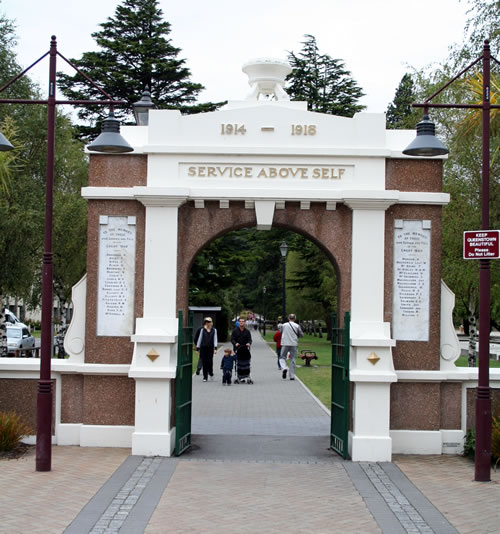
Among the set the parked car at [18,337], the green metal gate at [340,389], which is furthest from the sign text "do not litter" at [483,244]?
the parked car at [18,337]

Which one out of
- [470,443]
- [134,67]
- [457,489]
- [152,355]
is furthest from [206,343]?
[134,67]

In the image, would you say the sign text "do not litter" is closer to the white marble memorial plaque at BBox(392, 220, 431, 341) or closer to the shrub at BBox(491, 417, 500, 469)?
the white marble memorial plaque at BBox(392, 220, 431, 341)

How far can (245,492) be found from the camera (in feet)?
29.5

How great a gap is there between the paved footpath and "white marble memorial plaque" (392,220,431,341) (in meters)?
1.84

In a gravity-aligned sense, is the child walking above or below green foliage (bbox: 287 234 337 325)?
below

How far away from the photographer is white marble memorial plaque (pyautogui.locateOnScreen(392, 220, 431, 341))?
11555mm

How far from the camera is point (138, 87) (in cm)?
3884

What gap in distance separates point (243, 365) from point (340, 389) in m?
11.0

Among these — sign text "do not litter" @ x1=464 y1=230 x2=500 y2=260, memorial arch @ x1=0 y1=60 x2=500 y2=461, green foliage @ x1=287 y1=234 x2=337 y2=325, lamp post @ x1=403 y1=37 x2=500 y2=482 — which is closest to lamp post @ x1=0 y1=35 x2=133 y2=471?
memorial arch @ x1=0 y1=60 x2=500 y2=461

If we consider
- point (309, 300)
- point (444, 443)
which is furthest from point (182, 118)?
point (309, 300)

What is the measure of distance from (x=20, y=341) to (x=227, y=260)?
413 inches

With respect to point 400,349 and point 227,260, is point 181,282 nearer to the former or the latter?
point 400,349

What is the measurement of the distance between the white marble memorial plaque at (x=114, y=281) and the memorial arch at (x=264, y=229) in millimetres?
15

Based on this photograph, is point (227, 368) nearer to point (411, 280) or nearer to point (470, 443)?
point (411, 280)
